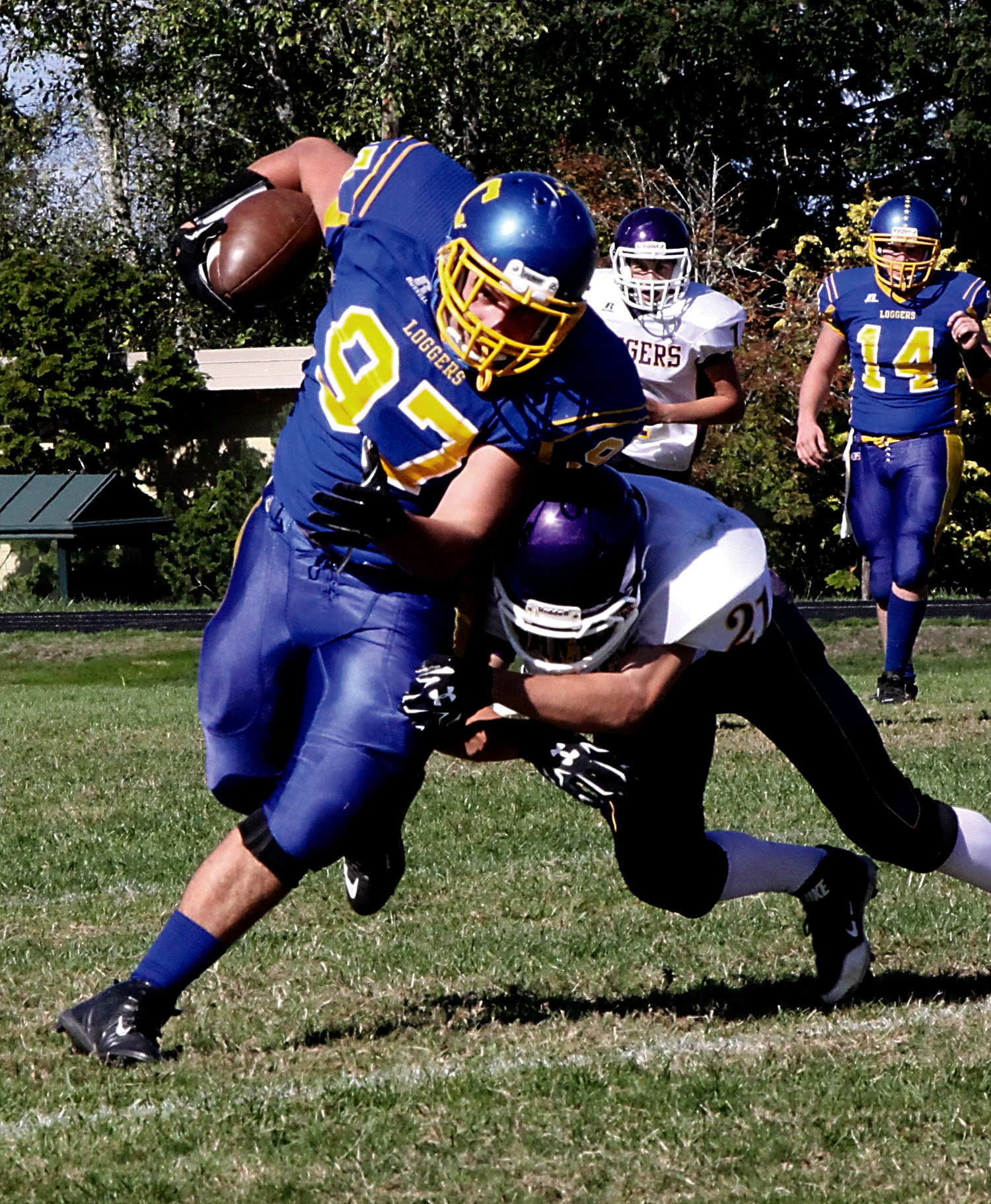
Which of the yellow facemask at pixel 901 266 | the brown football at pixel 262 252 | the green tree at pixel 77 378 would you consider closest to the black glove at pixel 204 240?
the brown football at pixel 262 252

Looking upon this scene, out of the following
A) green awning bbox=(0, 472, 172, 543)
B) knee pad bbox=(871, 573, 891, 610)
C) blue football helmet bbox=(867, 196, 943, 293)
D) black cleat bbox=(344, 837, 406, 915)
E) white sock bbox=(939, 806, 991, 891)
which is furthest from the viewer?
green awning bbox=(0, 472, 172, 543)

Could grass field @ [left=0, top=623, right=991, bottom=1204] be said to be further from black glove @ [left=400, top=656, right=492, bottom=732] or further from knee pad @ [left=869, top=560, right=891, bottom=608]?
knee pad @ [left=869, top=560, right=891, bottom=608]

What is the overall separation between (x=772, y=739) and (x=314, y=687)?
1.00m

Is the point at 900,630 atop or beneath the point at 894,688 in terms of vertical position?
atop

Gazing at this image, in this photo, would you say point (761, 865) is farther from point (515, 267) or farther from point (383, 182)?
point (383, 182)

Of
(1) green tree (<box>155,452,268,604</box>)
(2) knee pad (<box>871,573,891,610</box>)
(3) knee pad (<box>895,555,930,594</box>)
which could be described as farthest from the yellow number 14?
(1) green tree (<box>155,452,268,604</box>)

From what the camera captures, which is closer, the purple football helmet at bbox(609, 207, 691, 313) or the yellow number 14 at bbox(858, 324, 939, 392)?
the purple football helmet at bbox(609, 207, 691, 313)

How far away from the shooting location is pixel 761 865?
3.94 metres

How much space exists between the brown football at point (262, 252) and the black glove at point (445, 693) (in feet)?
3.67

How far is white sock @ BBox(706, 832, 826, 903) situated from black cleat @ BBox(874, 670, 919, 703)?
13.7 ft

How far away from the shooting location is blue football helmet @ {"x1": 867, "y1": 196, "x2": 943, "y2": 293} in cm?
783

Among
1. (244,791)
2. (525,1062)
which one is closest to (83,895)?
(244,791)

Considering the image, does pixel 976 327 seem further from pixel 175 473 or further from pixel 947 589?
pixel 175 473

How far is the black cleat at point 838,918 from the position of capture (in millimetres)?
3838
